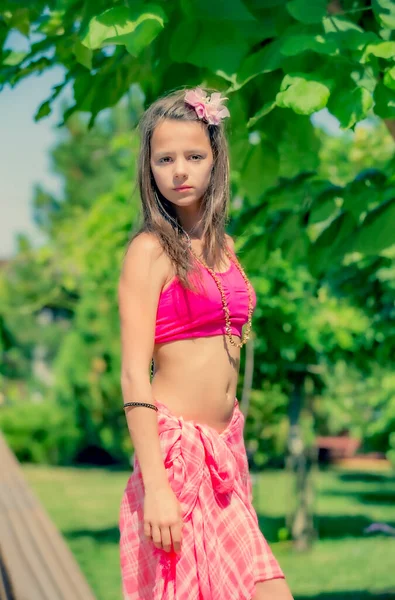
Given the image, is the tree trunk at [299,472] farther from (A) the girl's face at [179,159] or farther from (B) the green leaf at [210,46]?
(A) the girl's face at [179,159]

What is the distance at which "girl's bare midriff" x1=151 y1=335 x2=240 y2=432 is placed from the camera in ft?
8.27

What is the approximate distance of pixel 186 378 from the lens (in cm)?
252

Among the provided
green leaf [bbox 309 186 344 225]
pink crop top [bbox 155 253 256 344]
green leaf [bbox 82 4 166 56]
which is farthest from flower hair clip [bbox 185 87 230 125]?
green leaf [bbox 309 186 344 225]

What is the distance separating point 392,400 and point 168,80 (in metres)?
8.32

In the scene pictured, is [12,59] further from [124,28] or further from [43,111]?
[124,28]

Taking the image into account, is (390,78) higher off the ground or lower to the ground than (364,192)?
higher

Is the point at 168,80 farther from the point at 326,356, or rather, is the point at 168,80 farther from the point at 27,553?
the point at 326,356

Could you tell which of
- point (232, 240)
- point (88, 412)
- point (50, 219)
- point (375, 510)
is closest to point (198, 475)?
point (232, 240)

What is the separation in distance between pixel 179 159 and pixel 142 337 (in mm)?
465

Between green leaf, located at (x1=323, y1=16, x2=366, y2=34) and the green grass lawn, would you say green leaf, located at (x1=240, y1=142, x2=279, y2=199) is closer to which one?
green leaf, located at (x1=323, y1=16, x2=366, y2=34)

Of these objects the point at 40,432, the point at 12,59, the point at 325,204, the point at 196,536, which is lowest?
the point at 40,432

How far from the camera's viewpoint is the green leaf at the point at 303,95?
8.96 feet

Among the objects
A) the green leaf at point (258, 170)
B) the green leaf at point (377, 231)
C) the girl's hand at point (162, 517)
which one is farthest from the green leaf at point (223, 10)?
the girl's hand at point (162, 517)

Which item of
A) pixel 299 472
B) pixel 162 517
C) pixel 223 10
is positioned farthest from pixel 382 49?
pixel 299 472
